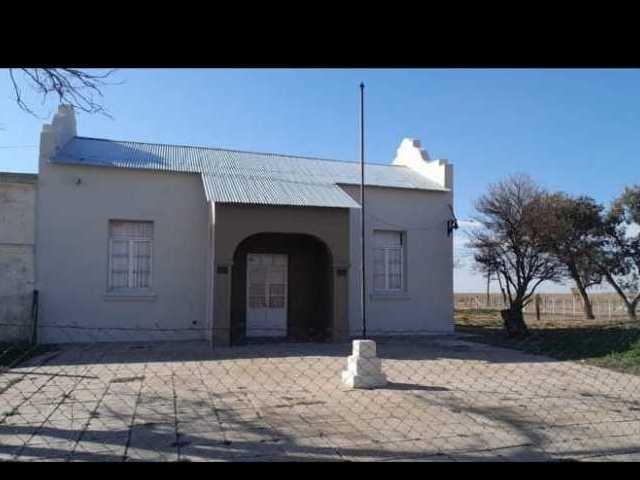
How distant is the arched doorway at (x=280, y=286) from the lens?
13.9m

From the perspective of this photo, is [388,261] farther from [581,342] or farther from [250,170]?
[581,342]

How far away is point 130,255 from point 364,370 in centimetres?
765

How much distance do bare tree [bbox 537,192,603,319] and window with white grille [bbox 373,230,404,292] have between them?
3.95 m

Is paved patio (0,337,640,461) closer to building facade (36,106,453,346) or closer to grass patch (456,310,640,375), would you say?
grass patch (456,310,640,375)

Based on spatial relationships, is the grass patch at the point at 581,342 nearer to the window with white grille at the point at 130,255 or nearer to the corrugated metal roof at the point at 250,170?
the corrugated metal roof at the point at 250,170

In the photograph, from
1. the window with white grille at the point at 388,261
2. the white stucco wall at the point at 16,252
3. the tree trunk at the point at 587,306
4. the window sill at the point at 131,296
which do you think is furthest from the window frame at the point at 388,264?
the tree trunk at the point at 587,306

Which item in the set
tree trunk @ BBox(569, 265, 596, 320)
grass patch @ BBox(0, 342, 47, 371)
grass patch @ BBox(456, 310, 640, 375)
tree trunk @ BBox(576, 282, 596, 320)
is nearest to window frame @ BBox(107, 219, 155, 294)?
grass patch @ BBox(0, 342, 47, 371)

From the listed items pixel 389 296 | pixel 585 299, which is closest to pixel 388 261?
pixel 389 296

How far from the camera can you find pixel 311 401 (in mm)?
6773

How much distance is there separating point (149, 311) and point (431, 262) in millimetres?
7799

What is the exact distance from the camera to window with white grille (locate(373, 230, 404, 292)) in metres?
14.8

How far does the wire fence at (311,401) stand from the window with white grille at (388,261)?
10.0ft
